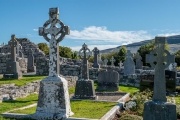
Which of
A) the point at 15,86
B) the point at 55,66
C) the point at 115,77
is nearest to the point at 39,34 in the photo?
the point at 55,66

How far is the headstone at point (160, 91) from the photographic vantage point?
23.7ft

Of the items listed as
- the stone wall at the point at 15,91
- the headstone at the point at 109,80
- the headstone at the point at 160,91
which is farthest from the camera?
the headstone at the point at 109,80

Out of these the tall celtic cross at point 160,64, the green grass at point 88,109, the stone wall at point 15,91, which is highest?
the tall celtic cross at point 160,64

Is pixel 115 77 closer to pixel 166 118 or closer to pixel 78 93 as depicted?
pixel 78 93

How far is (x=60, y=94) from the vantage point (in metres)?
9.01

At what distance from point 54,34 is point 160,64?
3577mm

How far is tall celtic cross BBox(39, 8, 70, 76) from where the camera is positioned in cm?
924

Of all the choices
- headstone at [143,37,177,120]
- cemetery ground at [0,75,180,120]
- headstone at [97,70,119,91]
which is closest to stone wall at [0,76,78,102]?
cemetery ground at [0,75,180,120]

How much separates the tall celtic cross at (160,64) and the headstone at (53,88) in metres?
2.90

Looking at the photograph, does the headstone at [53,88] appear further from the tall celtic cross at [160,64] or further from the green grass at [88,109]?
the tall celtic cross at [160,64]

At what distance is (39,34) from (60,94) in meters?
2.04

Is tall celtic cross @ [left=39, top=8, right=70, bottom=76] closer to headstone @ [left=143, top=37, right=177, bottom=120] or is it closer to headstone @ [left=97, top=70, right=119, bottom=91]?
headstone @ [left=143, top=37, right=177, bottom=120]

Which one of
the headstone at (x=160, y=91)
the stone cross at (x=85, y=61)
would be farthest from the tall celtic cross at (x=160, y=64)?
the stone cross at (x=85, y=61)

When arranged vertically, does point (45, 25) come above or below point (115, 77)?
above
